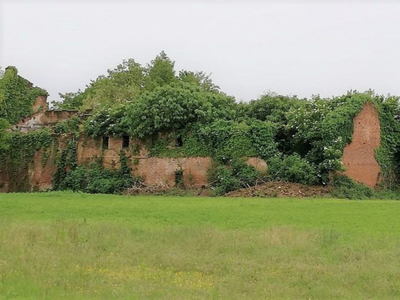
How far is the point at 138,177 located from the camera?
38.8 m

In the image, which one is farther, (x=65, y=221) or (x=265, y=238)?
(x=65, y=221)

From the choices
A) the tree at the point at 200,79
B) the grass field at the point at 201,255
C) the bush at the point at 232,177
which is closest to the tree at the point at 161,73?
the tree at the point at 200,79


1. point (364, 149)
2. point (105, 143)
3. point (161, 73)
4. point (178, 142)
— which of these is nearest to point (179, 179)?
point (178, 142)

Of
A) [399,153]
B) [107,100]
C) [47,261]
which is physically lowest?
[47,261]

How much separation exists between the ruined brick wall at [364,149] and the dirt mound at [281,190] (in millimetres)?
3252

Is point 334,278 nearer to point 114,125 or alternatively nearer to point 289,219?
point 289,219

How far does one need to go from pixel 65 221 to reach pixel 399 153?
2699 cm

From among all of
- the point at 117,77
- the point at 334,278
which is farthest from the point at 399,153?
the point at 117,77

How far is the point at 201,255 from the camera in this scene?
1439 cm

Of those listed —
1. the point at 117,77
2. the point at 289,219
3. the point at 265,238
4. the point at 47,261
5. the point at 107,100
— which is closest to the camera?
the point at 47,261

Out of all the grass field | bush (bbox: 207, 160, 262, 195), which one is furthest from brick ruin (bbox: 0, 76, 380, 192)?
the grass field

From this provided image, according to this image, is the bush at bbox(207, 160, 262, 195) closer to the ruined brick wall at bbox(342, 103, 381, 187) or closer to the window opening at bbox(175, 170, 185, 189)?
the window opening at bbox(175, 170, 185, 189)

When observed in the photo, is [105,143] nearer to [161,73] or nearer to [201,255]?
[161,73]

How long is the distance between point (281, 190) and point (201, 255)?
62.8 feet
